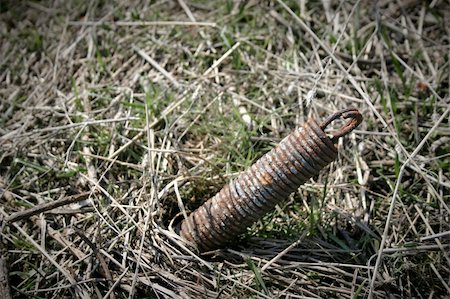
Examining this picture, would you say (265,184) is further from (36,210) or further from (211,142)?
(36,210)

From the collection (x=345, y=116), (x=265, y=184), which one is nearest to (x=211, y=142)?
(x=265, y=184)

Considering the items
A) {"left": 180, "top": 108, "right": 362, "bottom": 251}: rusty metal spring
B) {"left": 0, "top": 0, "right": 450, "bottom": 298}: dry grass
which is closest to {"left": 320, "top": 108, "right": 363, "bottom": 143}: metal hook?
{"left": 180, "top": 108, "right": 362, "bottom": 251}: rusty metal spring

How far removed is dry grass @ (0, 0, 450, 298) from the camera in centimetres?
243

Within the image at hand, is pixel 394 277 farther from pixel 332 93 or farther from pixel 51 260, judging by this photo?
pixel 51 260

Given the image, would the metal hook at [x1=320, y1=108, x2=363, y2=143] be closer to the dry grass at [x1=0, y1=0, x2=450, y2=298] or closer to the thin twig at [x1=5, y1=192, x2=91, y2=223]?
the dry grass at [x1=0, y1=0, x2=450, y2=298]

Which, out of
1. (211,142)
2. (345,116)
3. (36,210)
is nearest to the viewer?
(345,116)

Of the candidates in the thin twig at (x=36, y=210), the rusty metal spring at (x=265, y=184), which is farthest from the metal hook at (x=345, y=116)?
the thin twig at (x=36, y=210)

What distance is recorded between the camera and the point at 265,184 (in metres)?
2.31

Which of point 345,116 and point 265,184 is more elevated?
point 345,116

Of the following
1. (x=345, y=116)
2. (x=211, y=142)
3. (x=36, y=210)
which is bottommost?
(x=211, y=142)

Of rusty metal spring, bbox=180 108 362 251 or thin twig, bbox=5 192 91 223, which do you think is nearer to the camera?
rusty metal spring, bbox=180 108 362 251

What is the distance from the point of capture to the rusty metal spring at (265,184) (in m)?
2.22

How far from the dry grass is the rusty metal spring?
0.11 meters

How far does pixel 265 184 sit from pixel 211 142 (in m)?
0.70
